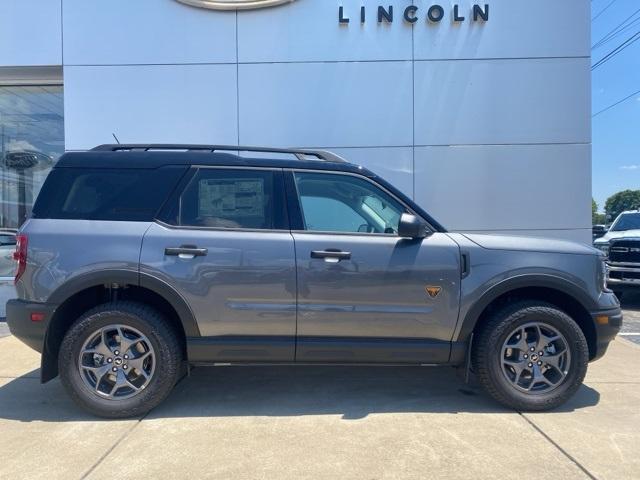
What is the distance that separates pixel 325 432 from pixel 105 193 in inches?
98.1

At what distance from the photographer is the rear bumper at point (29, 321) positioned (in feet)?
12.5

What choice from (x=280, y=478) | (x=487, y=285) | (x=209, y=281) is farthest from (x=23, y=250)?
(x=487, y=285)

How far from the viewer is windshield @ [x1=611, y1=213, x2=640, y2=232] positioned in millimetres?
10516

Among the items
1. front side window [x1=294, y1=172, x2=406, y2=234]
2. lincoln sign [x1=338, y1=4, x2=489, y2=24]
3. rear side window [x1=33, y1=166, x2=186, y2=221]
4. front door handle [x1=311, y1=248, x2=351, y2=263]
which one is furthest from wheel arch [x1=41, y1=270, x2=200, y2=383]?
lincoln sign [x1=338, y1=4, x2=489, y2=24]

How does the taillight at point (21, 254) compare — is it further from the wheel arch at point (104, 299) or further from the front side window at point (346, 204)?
the front side window at point (346, 204)

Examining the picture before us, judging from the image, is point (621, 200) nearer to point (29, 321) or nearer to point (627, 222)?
point (627, 222)

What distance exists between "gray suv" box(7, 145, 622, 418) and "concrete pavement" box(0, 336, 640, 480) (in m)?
0.32

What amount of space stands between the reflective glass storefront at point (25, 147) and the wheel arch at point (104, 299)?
6956 millimetres

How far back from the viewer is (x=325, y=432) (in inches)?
144

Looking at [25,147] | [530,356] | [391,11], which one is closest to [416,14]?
[391,11]

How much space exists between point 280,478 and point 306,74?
21.8ft

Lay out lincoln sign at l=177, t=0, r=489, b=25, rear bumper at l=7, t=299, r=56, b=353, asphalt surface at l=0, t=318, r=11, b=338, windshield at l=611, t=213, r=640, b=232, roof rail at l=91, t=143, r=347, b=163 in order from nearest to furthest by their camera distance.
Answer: rear bumper at l=7, t=299, r=56, b=353, roof rail at l=91, t=143, r=347, b=163, asphalt surface at l=0, t=318, r=11, b=338, lincoln sign at l=177, t=0, r=489, b=25, windshield at l=611, t=213, r=640, b=232

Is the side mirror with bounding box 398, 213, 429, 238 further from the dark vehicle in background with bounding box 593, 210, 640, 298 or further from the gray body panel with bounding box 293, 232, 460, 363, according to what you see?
the dark vehicle in background with bounding box 593, 210, 640, 298

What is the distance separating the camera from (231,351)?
155 inches
